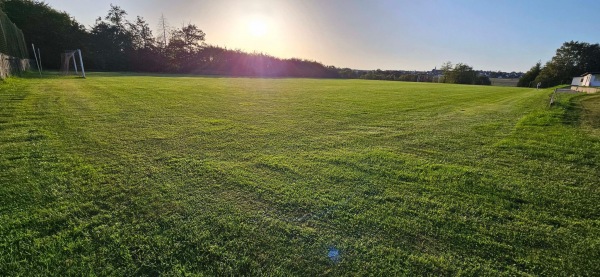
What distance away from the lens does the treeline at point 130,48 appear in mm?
32438

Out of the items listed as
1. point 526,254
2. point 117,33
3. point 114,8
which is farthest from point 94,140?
point 114,8

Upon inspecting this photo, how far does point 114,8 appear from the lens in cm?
4366

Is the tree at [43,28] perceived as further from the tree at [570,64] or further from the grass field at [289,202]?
the tree at [570,64]

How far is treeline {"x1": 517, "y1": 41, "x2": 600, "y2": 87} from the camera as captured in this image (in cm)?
4666

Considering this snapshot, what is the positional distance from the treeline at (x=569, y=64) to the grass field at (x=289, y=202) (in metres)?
57.4

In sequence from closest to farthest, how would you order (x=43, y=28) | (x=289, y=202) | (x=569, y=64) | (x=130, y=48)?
(x=289, y=202) → (x=43, y=28) → (x=130, y=48) → (x=569, y=64)

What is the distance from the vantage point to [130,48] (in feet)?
138

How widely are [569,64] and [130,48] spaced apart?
7575 centimetres

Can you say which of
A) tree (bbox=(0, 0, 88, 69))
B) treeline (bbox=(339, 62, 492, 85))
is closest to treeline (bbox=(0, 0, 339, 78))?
tree (bbox=(0, 0, 88, 69))

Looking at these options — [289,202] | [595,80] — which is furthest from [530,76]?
[289,202]

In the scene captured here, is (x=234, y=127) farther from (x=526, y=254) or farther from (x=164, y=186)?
(x=526, y=254)

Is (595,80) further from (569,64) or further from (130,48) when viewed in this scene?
(130,48)

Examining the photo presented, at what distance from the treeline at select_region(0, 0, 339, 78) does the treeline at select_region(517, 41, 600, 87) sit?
40.7 metres

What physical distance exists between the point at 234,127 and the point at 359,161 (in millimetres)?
3172
